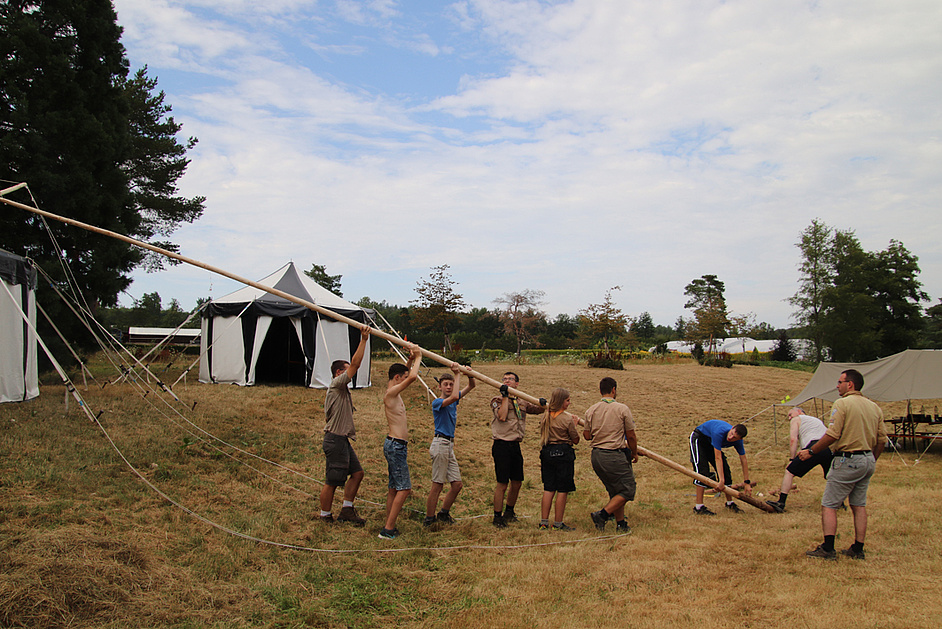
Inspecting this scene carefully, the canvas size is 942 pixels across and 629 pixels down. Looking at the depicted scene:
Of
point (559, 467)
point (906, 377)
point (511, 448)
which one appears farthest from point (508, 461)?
point (906, 377)

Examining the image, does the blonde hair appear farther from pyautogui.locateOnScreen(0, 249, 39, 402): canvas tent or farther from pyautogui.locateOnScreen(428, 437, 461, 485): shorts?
pyautogui.locateOnScreen(0, 249, 39, 402): canvas tent

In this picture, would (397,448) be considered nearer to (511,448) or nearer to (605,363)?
(511,448)

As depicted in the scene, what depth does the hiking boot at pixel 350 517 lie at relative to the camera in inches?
220

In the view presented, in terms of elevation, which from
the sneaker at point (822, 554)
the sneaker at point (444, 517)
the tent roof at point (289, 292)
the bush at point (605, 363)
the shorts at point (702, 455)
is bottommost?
the sneaker at point (444, 517)

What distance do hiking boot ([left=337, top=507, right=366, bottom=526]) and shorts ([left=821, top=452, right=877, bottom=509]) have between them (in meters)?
4.31

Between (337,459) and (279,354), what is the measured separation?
1226 centimetres

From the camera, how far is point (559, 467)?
224 inches

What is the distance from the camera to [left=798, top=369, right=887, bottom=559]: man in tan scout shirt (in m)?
4.70

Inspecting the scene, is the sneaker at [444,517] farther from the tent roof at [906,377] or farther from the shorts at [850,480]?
the tent roof at [906,377]

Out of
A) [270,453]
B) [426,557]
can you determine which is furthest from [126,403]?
[426,557]

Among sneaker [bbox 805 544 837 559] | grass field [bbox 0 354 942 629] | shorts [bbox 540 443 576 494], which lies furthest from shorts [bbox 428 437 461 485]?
sneaker [bbox 805 544 837 559]

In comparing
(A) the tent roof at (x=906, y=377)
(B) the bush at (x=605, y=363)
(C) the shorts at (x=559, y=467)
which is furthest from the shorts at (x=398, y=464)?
(B) the bush at (x=605, y=363)

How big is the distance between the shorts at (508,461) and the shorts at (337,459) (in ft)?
4.80

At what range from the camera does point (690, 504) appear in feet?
23.4
